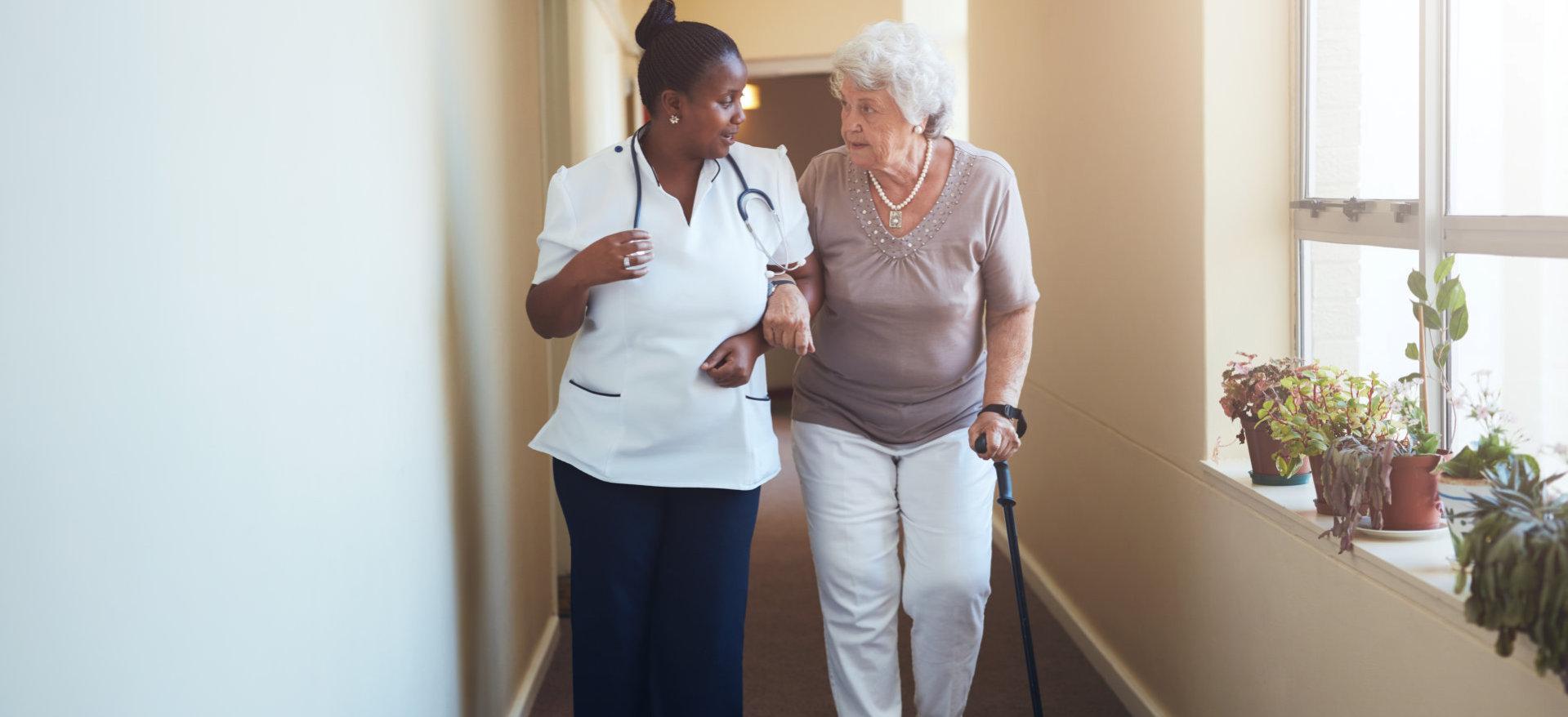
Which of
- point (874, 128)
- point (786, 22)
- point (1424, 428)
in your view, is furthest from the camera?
point (786, 22)

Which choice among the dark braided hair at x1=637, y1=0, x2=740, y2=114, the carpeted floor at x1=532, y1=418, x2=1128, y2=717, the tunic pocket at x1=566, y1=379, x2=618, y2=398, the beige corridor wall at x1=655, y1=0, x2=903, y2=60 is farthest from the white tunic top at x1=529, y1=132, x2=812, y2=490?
the beige corridor wall at x1=655, y1=0, x2=903, y2=60

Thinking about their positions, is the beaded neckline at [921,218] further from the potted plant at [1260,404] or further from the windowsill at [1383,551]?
the windowsill at [1383,551]

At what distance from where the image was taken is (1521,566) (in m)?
1.25

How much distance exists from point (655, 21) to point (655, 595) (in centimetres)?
104

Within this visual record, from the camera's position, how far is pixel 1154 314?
104 inches

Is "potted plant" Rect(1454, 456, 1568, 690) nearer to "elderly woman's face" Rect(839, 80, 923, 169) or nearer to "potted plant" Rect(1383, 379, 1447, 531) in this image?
"potted plant" Rect(1383, 379, 1447, 531)

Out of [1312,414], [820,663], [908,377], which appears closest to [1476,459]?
[1312,414]

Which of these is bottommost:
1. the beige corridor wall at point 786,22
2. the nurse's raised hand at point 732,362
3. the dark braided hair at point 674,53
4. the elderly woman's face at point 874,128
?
the nurse's raised hand at point 732,362

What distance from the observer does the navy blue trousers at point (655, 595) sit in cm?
203

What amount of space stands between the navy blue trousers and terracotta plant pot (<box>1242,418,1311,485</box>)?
910 millimetres

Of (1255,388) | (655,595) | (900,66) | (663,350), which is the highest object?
(900,66)

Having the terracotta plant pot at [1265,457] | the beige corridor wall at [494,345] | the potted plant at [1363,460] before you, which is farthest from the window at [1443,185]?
the beige corridor wall at [494,345]

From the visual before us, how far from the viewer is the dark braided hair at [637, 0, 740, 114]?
1.91 meters

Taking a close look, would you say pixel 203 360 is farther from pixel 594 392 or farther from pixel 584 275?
pixel 594 392
